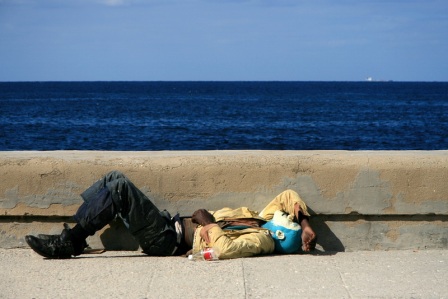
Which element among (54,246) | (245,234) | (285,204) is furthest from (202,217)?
(54,246)

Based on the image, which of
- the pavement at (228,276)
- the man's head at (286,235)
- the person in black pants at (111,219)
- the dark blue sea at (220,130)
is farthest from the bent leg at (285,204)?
the dark blue sea at (220,130)

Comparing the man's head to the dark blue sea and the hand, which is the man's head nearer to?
the hand

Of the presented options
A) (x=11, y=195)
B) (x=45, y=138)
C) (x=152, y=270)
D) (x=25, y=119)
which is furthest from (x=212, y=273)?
(x=25, y=119)

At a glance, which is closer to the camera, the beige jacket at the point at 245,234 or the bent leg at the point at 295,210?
the beige jacket at the point at 245,234

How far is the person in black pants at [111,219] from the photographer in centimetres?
560

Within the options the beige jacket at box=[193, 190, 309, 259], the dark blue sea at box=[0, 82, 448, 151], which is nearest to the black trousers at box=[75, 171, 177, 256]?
the beige jacket at box=[193, 190, 309, 259]

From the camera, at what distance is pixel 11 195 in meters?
6.05

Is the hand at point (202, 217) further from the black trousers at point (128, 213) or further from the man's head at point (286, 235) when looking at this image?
the man's head at point (286, 235)

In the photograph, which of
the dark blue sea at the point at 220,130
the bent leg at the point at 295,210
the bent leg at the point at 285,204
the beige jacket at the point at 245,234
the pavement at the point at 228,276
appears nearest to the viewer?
the pavement at the point at 228,276

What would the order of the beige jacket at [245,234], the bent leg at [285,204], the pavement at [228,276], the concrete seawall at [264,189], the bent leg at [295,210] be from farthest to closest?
1. the concrete seawall at [264,189]
2. the bent leg at [285,204]
3. the bent leg at [295,210]
4. the beige jacket at [245,234]
5. the pavement at [228,276]

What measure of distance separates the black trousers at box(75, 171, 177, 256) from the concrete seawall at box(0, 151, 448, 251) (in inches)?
12.1

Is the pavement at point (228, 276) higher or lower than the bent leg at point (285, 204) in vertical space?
lower

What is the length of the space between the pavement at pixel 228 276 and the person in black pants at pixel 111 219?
95mm

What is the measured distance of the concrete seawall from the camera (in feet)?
19.8
